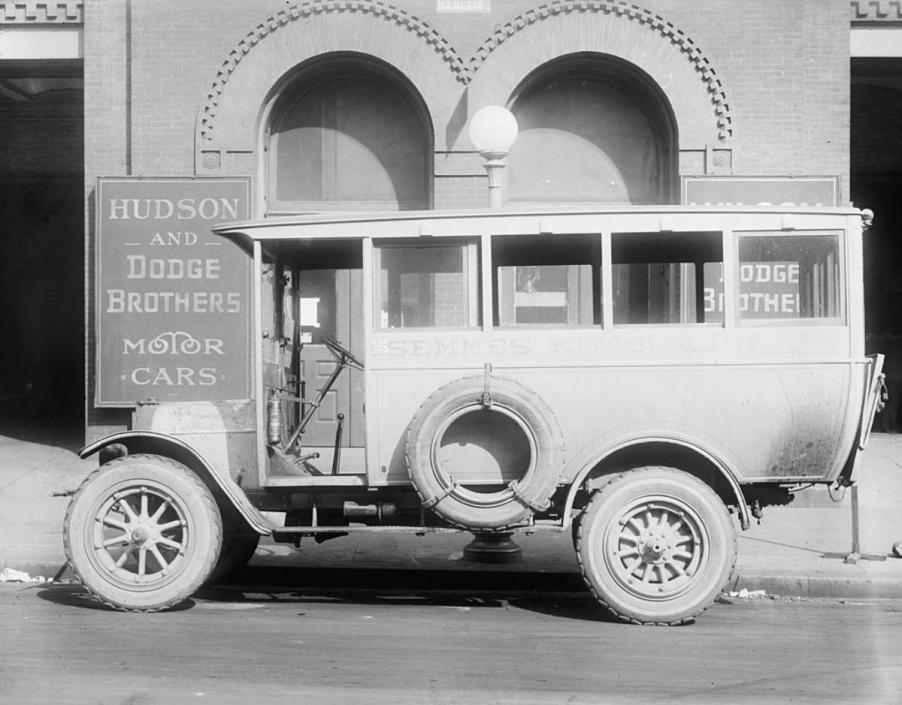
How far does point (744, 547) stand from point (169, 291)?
6.94 m

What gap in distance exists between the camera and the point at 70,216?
69.2 ft

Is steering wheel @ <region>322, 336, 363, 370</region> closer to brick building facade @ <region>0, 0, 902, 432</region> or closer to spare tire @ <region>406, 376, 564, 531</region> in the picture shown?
spare tire @ <region>406, 376, 564, 531</region>

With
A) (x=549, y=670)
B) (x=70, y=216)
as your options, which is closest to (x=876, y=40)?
(x=549, y=670)

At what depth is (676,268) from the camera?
862 cm

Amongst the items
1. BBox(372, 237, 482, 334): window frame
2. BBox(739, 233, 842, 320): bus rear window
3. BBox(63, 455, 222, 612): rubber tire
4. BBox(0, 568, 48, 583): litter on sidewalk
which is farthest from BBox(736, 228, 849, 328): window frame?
BBox(0, 568, 48, 583): litter on sidewalk

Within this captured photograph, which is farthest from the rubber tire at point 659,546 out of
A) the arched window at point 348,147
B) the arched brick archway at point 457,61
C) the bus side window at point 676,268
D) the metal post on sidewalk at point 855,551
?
the arched window at point 348,147

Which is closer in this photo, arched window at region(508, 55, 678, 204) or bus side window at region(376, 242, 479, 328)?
bus side window at region(376, 242, 479, 328)

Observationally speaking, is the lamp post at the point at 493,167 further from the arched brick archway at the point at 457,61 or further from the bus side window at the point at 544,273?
the arched brick archway at the point at 457,61

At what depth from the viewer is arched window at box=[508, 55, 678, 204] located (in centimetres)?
1446

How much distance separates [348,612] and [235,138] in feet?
24.5

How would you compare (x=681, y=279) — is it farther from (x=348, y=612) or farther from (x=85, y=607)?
(x=85, y=607)

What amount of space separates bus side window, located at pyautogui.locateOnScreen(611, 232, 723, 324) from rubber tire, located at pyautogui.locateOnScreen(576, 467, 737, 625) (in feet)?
3.67

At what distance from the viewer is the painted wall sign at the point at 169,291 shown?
44.8 feet

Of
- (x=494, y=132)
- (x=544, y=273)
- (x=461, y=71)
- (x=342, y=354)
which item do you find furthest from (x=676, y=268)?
(x=461, y=71)
